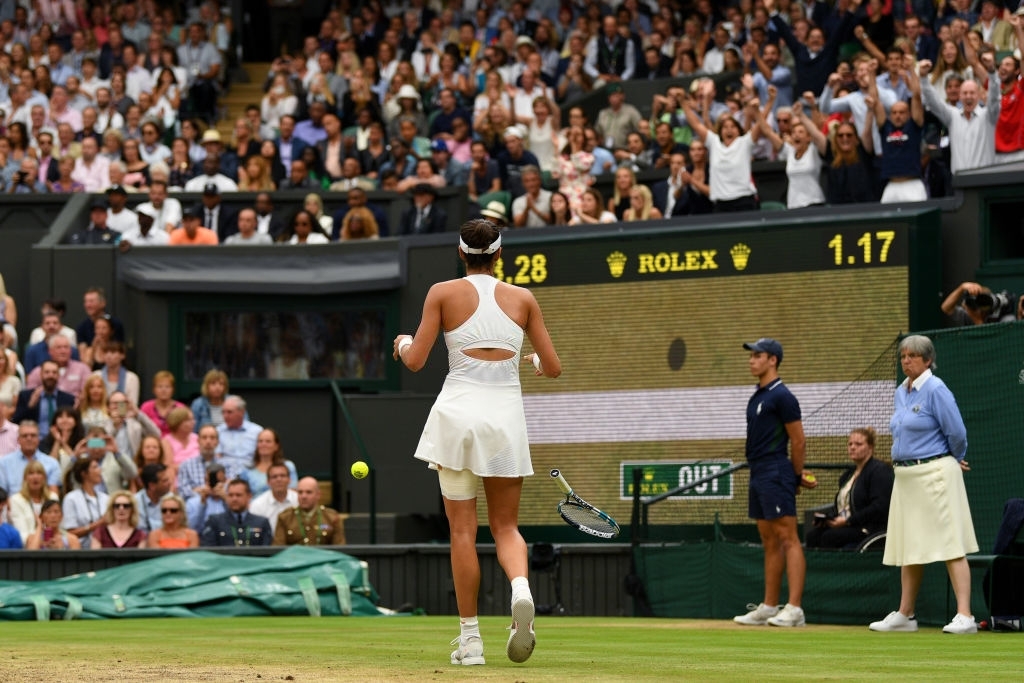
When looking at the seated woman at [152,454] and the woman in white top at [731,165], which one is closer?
the seated woman at [152,454]

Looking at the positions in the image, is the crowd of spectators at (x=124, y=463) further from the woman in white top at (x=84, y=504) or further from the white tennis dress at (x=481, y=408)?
the white tennis dress at (x=481, y=408)

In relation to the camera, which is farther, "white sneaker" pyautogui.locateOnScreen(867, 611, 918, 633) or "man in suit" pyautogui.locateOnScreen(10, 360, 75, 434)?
"man in suit" pyautogui.locateOnScreen(10, 360, 75, 434)

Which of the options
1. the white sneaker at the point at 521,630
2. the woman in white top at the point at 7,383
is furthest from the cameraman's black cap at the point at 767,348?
the woman in white top at the point at 7,383

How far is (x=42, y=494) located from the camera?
1767cm

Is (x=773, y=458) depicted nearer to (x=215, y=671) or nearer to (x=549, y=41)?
(x=215, y=671)

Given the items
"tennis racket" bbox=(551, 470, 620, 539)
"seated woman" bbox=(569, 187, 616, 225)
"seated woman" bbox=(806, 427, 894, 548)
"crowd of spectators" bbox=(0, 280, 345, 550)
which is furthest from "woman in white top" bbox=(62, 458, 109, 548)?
"tennis racket" bbox=(551, 470, 620, 539)

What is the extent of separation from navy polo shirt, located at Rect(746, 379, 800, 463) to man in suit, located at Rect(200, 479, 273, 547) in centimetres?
589

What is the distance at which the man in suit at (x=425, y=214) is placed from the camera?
2120 centimetres

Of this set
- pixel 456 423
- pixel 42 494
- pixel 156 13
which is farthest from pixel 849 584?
pixel 156 13

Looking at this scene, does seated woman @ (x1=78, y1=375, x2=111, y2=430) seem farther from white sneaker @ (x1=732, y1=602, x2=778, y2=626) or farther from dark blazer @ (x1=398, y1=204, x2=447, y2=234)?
white sneaker @ (x1=732, y1=602, x2=778, y2=626)

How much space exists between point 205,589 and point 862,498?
17.9ft

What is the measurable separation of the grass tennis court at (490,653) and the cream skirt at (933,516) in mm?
557

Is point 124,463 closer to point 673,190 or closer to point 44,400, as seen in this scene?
point 44,400

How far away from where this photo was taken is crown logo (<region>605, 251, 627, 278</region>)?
1775 cm
